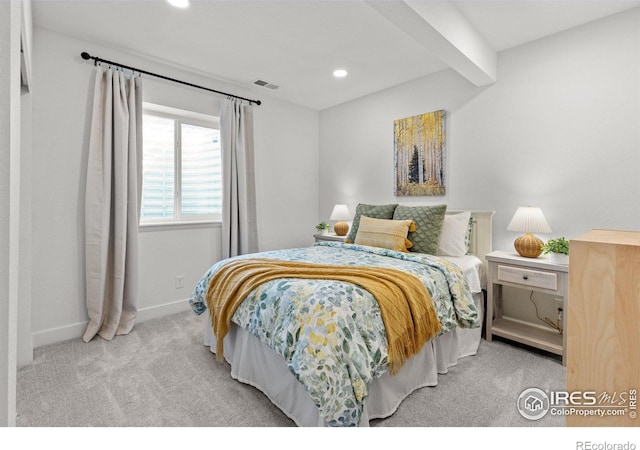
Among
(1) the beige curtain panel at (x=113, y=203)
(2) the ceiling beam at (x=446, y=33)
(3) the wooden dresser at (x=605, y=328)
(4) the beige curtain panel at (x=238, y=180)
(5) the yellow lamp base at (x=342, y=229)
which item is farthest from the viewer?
(5) the yellow lamp base at (x=342, y=229)

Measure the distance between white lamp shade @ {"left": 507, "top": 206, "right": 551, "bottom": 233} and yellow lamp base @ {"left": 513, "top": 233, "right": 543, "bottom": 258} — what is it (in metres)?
0.08

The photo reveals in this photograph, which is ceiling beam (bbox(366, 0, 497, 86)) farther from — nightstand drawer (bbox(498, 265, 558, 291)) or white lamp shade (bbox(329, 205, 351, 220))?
white lamp shade (bbox(329, 205, 351, 220))

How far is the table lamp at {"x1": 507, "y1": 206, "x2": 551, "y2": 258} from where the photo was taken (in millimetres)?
2439

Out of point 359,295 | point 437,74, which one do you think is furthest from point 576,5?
point 359,295

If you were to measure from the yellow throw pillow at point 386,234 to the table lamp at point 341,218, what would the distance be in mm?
915

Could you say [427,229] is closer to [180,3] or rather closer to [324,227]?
[324,227]

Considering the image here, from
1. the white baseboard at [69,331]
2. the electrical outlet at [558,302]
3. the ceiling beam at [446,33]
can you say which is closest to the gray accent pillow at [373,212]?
the ceiling beam at [446,33]

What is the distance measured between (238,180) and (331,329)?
100 inches

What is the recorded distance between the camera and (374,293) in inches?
64.7

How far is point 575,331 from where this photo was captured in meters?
0.67

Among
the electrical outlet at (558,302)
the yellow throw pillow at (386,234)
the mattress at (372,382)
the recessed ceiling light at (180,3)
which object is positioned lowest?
the mattress at (372,382)

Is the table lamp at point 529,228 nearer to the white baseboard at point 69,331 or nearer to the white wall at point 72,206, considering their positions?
the white wall at point 72,206

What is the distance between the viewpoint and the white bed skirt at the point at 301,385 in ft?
5.27

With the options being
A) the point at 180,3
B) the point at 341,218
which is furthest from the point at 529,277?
the point at 180,3
